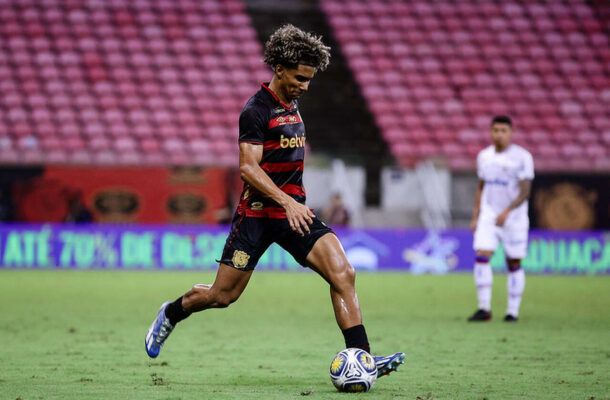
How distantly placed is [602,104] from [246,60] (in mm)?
9326

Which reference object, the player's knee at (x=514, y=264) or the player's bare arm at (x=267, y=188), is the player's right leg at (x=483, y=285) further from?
the player's bare arm at (x=267, y=188)

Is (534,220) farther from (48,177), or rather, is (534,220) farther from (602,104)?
(48,177)

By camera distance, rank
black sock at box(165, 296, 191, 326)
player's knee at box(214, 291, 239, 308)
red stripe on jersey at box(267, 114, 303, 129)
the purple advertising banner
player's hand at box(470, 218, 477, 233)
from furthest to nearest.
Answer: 1. the purple advertising banner
2. player's hand at box(470, 218, 477, 233)
3. black sock at box(165, 296, 191, 326)
4. player's knee at box(214, 291, 239, 308)
5. red stripe on jersey at box(267, 114, 303, 129)

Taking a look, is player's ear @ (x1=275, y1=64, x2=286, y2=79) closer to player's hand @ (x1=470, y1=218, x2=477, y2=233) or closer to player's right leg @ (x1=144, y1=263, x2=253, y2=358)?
player's right leg @ (x1=144, y1=263, x2=253, y2=358)

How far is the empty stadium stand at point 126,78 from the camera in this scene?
2056cm

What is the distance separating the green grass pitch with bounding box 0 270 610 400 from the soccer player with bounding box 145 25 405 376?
0.60 m

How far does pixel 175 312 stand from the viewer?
658 cm

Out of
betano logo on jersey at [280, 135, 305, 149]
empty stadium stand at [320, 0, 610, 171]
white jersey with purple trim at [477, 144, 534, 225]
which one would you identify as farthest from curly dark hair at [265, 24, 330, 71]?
empty stadium stand at [320, 0, 610, 171]

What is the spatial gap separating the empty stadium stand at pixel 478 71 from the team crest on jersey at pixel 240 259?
47.7ft

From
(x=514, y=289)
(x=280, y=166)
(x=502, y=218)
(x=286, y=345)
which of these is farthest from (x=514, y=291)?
(x=280, y=166)

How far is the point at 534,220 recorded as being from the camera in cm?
1827

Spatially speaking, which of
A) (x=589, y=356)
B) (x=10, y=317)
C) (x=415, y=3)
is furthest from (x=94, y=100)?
(x=589, y=356)

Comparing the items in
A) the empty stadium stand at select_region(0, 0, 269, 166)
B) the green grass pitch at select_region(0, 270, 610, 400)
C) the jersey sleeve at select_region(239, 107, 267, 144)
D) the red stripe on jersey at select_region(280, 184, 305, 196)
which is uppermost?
the empty stadium stand at select_region(0, 0, 269, 166)

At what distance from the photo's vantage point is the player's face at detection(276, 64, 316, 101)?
595cm
